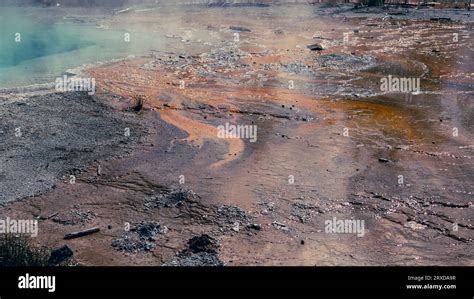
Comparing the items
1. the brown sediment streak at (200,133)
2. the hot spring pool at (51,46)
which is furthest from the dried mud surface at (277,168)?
the hot spring pool at (51,46)

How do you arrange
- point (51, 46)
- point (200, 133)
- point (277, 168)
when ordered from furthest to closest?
point (51, 46)
point (200, 133)
point (277, 168)

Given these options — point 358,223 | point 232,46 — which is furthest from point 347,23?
point 358,223

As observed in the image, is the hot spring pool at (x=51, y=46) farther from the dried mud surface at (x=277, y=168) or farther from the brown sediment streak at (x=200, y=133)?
the brown sediment streak at (x=200, y=133)

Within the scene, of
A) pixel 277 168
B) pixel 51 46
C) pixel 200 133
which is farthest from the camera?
pixel 51 46

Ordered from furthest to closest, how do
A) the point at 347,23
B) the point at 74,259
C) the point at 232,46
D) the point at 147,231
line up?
the point at 347,23
the point at 232,46
the point at 147,231
the point at 74,259

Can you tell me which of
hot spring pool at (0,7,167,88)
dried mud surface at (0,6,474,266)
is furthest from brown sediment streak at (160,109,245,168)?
hot spring pool at (0,7,167,88)

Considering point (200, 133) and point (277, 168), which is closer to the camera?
point (277, 168)

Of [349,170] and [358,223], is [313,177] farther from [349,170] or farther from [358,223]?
[358,223]

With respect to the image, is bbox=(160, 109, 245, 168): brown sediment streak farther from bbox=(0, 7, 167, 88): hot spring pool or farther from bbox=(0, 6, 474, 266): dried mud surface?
bbox=(0, 7, 167, 88): hot spring pool

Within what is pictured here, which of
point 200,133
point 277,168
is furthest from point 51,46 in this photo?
point 277,168

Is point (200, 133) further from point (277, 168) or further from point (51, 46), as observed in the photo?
point (51, 46)

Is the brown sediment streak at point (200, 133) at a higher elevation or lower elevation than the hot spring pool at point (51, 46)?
lower
